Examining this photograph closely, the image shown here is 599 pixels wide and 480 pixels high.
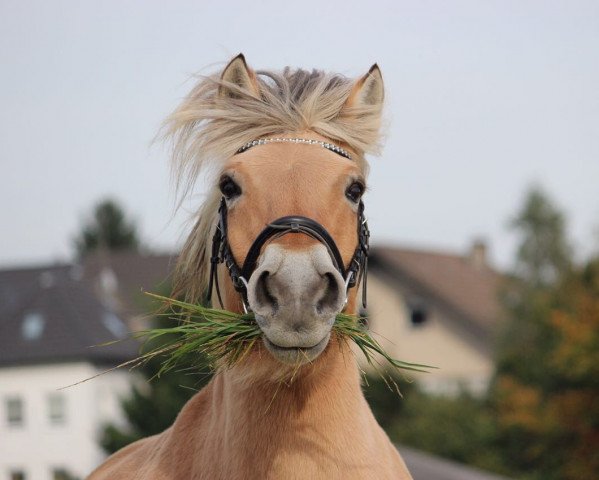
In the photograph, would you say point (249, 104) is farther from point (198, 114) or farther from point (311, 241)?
point (311, 241)

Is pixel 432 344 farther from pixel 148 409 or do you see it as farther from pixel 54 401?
pixel 148 409

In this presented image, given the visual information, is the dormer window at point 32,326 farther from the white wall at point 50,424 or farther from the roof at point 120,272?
the roof at point 120,272

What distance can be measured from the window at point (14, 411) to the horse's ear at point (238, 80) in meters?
32.8

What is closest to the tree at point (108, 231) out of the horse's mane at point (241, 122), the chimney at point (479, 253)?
the chimney at point (479, 253)

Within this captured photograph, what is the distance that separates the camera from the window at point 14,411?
118 feet

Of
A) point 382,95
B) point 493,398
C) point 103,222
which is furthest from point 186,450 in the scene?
point 103,222

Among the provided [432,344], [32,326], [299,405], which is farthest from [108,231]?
[299,405]

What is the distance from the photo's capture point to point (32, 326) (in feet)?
142

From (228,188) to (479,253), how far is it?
64.1 metres

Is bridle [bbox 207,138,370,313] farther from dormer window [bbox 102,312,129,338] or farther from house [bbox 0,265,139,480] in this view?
dormer window [bbox 102,312,129,338]

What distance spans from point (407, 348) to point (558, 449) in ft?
63.2

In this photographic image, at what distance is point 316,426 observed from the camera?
4.20 metres

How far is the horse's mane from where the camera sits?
463cm

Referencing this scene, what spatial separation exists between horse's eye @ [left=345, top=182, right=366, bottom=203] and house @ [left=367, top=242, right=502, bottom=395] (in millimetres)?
46221
